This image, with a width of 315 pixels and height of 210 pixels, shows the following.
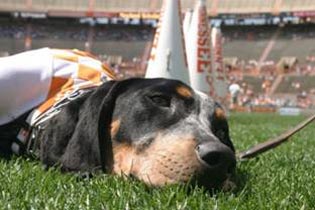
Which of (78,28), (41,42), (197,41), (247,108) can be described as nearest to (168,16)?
(197,41)

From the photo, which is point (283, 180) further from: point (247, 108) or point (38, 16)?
point (38, 16)

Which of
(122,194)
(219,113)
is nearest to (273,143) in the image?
(219,113)

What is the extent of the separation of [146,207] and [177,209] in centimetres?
13

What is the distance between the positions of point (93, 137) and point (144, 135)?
0.25 m

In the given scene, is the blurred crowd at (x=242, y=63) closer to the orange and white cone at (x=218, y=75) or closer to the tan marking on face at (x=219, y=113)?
the orange and white cone at (x=218, y=75)

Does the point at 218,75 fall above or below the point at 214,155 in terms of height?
below

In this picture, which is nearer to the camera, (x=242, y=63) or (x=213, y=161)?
(x=213, y=161)

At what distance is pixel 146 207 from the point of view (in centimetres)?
212

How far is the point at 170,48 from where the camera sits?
40.3 ft

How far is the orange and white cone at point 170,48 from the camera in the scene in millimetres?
12156

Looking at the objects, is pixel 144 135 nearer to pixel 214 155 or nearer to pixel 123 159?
pixel 123 159

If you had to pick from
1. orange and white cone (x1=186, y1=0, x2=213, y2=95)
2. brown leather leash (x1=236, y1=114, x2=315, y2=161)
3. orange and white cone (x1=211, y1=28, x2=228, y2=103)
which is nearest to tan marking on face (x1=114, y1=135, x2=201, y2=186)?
brown leather leash (x1=236, y1=114, x2=315, y2=161)

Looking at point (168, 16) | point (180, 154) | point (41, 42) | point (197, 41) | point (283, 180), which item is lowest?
point (41, 42)

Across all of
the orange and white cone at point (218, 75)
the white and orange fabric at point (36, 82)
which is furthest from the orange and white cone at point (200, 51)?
the white and orange fabric at point (36, 82)
